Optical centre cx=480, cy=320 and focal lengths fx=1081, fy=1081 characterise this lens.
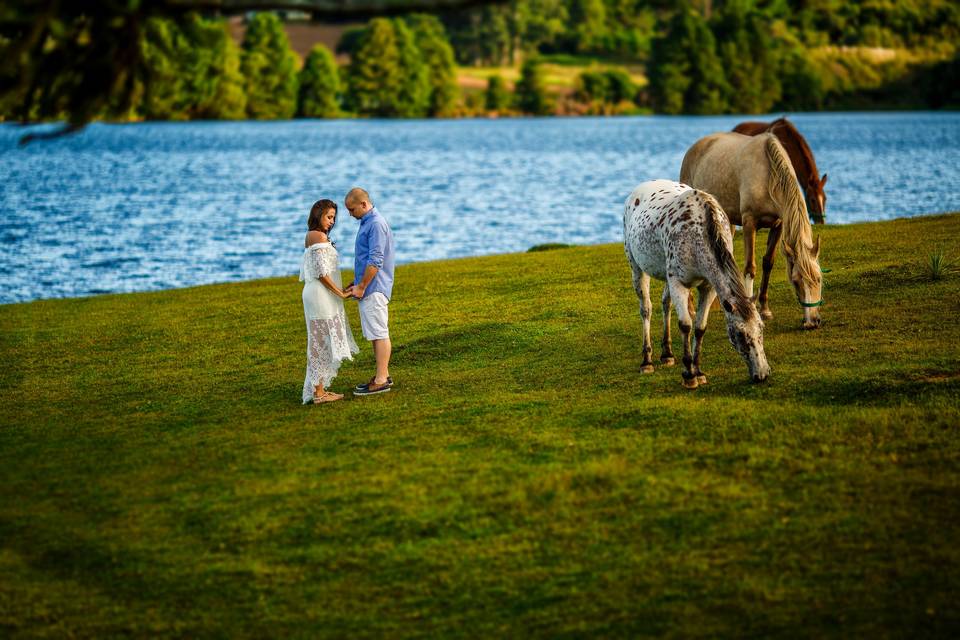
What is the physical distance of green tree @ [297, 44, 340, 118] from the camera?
16475cm

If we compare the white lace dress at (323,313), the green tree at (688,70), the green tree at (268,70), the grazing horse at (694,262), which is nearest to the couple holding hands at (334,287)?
the white lace dress at (323,313)

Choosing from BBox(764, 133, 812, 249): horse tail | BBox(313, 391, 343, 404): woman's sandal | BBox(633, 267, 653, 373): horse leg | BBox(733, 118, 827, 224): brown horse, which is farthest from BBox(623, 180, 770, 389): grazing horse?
BBox(313, 391, 343, 404): woman's sandal

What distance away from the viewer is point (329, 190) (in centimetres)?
7094

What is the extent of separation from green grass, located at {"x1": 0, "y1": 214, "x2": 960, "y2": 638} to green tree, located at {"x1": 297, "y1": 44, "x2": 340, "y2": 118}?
15540 centimetres

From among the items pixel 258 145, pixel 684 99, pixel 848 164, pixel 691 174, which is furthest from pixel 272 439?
pixel 684 99

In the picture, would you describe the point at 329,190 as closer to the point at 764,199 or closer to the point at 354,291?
the point at 764,199

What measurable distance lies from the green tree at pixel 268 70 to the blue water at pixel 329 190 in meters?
16.1

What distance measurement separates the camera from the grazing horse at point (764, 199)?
1427 centimetres

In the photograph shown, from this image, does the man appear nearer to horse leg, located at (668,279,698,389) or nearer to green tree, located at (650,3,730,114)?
horse leg, located at (668,279,698,389)

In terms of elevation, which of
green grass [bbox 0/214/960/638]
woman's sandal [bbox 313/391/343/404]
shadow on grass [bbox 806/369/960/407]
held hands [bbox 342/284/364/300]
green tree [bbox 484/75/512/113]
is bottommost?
green tree [bbox 484/75/512/113]

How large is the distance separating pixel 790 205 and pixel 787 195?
0.18m

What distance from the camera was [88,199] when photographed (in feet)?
209

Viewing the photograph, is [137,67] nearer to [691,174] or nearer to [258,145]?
[691,174]

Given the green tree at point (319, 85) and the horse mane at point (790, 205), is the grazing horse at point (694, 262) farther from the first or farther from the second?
the green tree at point (319, 85)
